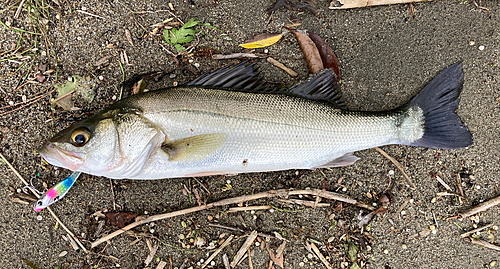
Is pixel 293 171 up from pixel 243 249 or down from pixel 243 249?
up

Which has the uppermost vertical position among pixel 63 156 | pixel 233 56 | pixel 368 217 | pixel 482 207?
pixel 233 56

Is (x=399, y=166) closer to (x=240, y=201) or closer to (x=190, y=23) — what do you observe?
(x=240, y=201)

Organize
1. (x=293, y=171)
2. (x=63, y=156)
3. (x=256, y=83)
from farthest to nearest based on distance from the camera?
(x=293, y=171), (x=256, y=83), (x=63, y=156)

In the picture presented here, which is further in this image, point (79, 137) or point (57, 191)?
point (57, 191)

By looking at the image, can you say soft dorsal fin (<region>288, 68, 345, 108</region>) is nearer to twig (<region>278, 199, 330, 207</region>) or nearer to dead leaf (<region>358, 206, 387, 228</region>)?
twig (<region>278, 199, 330, 207</region>)

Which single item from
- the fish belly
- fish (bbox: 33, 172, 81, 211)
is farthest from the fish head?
fish (bbox: 33, 172, 81, 211)

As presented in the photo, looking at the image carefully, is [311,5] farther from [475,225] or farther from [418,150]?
[475,225]

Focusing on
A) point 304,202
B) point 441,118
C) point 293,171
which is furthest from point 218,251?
point 441,118

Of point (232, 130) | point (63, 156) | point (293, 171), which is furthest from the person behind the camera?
point (293, 171)
